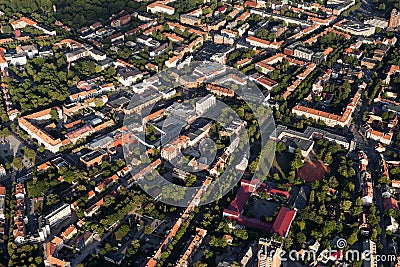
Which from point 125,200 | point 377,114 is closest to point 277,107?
point 377,114

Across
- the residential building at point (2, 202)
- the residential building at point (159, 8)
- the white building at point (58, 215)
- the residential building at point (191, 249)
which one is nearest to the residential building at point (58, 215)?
the white building at point (58, 215)

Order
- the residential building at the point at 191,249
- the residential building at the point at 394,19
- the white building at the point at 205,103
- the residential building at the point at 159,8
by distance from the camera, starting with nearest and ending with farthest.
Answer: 1. the residential building at the point at 191,249
2. the white building at the point at 205,103
3. the residential building at the point at 394,19
4. the residential building at the point at 159,8

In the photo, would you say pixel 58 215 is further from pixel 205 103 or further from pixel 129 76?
pixel 129 76

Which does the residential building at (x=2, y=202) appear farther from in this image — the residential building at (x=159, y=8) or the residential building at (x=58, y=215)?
the residential building at (x=159, y=8)

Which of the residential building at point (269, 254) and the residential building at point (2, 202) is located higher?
the residential building at point (269, 254)

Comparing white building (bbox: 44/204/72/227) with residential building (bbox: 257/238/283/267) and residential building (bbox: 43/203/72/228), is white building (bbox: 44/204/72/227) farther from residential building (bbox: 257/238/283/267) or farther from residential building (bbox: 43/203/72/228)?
residential building (bbox: 257/238/283/267)

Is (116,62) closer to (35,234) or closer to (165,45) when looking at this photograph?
(165,45)

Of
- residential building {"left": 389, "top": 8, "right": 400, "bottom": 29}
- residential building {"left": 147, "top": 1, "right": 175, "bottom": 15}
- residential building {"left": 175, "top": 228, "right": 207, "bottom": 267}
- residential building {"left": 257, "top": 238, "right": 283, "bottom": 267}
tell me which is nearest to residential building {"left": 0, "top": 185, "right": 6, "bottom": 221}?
residential building {"left": 175, "top": 228, "right": 207, "bottom": 267}

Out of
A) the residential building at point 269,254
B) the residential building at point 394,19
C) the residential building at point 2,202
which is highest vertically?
the residential building at point 269,254

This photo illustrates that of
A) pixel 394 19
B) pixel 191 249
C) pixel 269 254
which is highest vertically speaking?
pixel 269 254

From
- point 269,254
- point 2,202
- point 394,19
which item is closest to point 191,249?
point 269,254

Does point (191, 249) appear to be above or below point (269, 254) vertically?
below
